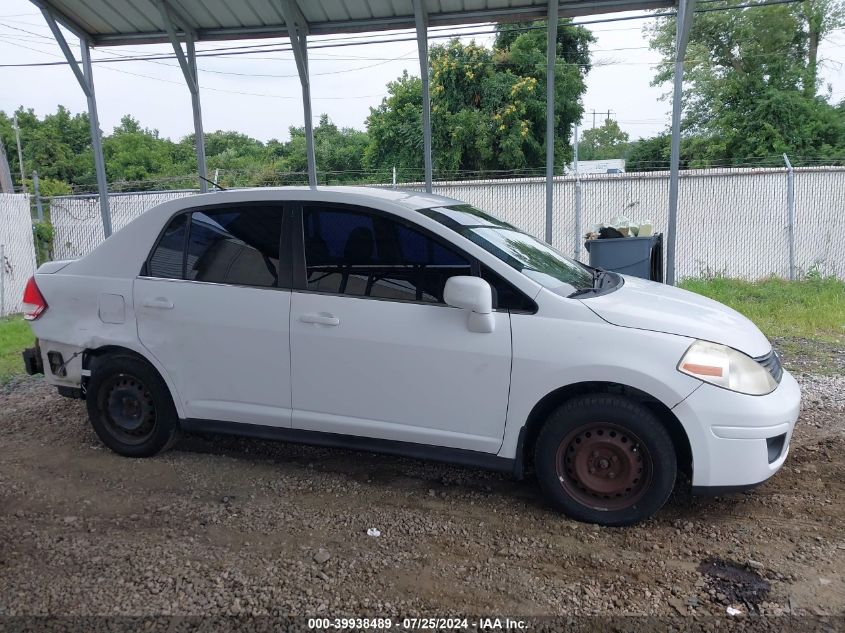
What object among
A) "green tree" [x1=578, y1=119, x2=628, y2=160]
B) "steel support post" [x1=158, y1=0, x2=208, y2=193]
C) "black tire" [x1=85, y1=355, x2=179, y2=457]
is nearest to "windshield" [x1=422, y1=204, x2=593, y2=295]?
"black tire" [x1=85, y1=355, x2=179, y2=457]

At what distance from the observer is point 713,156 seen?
2480 centimetres

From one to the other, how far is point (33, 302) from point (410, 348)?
2934 mm

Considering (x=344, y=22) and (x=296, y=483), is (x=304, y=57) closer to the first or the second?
(x=344, y=22)

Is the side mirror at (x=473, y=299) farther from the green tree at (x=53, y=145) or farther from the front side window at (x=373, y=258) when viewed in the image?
the green tree at (x=53, y=145)

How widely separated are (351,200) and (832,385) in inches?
190

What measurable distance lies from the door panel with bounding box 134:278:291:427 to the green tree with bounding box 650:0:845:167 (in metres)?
22.7

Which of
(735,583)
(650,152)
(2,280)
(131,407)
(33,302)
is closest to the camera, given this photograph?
(735,583)

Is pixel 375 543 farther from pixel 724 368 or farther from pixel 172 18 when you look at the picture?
pixel 172 18

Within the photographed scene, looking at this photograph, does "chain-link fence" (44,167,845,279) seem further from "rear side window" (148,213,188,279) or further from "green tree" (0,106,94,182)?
"green tree" (0,106,94,182)

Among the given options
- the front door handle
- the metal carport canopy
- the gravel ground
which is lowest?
the gravel ground

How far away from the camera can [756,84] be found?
24.4 m

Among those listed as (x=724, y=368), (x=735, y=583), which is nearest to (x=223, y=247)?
(x=724, y=368)

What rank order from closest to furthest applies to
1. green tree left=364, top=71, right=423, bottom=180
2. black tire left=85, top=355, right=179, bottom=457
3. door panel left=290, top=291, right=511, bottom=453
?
door panel left=290, top=291, right=511, bottom=453 → black tire left=85, top=355, right=179, bottom=457 → green tree left=364, top=71, right=423, bottom=180

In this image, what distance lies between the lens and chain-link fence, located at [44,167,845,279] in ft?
40.3
